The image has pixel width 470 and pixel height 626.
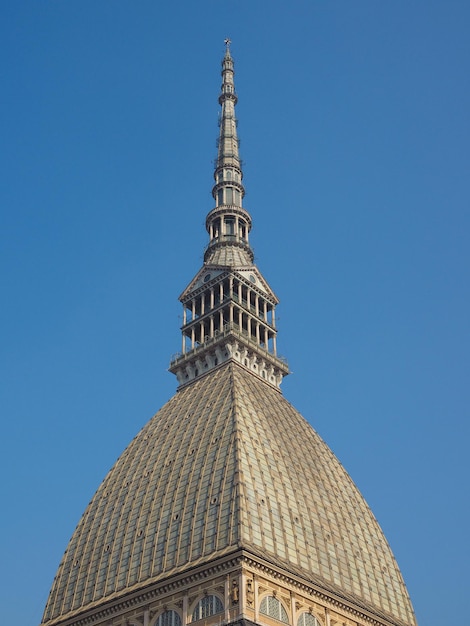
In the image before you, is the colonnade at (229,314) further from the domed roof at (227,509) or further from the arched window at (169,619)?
the arched window at (169,619)

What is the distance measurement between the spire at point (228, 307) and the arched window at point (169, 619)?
28026mm

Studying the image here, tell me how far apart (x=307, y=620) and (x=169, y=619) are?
9.32 metres

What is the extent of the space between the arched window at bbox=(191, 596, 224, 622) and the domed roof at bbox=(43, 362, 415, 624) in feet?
9.00

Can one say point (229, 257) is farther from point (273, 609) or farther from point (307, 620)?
point (273, 609)

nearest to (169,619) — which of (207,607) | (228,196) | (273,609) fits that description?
(207,607)

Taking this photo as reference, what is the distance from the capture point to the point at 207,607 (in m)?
67.3

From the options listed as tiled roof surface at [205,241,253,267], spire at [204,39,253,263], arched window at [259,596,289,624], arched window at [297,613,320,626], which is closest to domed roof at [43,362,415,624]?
arched window at [297,613,320,626]

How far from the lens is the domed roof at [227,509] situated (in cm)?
7162

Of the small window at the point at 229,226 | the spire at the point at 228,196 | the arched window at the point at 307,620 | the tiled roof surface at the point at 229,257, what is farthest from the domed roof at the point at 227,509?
the small window at the point at 229,226

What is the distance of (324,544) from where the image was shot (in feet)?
252

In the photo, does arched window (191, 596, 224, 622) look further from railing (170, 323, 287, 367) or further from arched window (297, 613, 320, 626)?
railing (170, 323, 287, 367)

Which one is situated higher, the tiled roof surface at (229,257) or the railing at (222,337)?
the tiled roof surface at (229,257)

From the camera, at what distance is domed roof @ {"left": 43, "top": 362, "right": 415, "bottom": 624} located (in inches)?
2820

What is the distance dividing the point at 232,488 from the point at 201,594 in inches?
298
